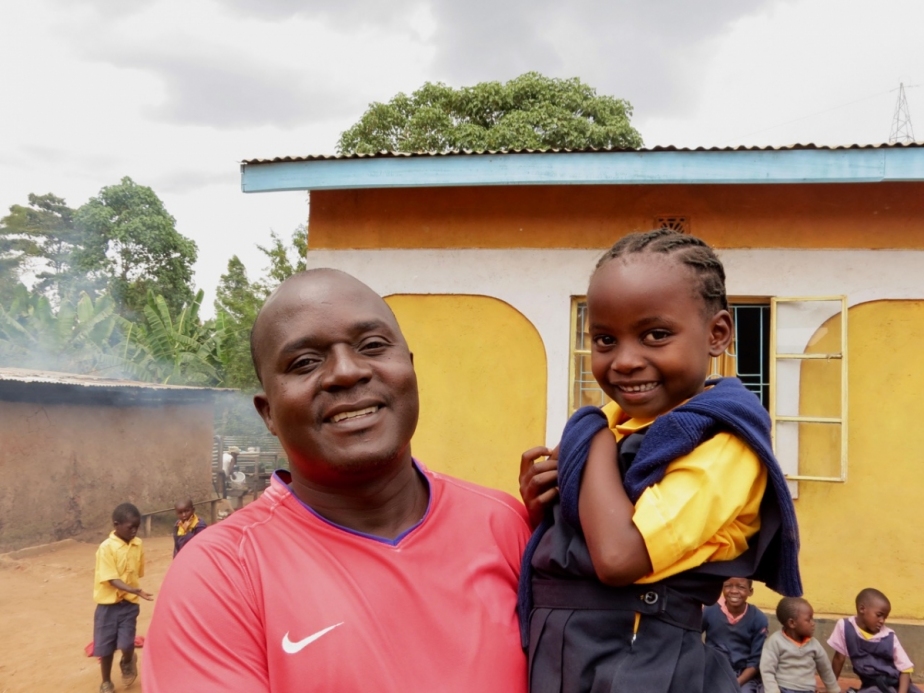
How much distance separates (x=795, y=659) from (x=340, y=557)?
14.0 ft

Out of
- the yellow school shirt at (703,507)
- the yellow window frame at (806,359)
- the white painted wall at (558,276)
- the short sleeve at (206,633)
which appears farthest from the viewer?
the white painted wall at (558,276)

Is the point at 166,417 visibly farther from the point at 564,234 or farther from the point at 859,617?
the point at 859,617

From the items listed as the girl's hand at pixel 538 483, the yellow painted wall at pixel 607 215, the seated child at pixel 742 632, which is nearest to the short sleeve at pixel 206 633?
the girl's hand at pixel 538 483

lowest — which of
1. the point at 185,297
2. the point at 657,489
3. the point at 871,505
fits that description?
the point at 871,505

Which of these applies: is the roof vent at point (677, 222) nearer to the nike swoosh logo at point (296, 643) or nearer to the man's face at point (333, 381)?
the man's face at point (333, 381)

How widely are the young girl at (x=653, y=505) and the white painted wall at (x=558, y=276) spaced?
419 centimetres

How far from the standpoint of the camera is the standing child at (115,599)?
6.27 metres

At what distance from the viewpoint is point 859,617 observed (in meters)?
4.80

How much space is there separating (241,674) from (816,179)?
5269mm

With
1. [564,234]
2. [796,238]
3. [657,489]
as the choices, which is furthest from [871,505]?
[657,489]

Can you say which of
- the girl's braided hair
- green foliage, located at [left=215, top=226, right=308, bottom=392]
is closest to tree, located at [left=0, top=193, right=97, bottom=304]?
green foliage, located at [left=215, top=226, right=308, bottom=392]

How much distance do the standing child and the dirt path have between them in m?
0.39

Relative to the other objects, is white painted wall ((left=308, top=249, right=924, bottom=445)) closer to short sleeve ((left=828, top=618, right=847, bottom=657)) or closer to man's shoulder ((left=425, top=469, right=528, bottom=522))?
short sleeve ((left=828, top=618, right=847, bottom=657))

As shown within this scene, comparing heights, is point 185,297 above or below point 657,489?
above
